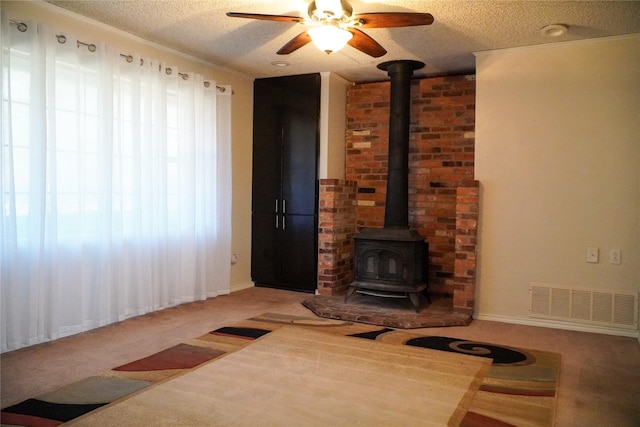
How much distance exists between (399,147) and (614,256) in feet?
6.43

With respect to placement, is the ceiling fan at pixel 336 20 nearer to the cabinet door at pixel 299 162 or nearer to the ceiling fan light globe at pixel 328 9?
the ceiling fan light globe at pixel 328 9

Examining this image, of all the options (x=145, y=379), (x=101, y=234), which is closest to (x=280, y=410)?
(x=145, y=379)

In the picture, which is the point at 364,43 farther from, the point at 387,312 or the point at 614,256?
the point at 614,256

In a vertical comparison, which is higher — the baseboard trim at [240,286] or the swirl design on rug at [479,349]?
the baseboard trim at [240,286]

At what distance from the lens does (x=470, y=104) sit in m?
4.75

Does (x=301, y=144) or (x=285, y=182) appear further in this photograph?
(x=285, y=182)

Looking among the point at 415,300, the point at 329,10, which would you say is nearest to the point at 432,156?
the point at 415,300

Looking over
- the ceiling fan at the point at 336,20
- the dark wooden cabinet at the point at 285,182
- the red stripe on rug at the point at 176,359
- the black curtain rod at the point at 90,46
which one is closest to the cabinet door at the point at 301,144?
the dark wooden cabinet at the point at 285,182

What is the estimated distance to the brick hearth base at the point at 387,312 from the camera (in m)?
3.84

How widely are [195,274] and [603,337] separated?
3.45 metres

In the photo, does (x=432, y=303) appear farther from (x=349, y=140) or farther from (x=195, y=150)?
(x=195, y=150)

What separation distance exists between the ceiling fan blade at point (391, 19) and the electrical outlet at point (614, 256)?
2.36 meters

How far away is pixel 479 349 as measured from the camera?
3.24m

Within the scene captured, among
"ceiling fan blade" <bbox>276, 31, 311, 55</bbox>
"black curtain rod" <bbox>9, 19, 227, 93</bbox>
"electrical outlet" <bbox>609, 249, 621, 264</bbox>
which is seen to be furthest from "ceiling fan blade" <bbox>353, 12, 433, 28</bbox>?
"electrical outlet" <bbox>609, 249, 621, 264</bbox>
